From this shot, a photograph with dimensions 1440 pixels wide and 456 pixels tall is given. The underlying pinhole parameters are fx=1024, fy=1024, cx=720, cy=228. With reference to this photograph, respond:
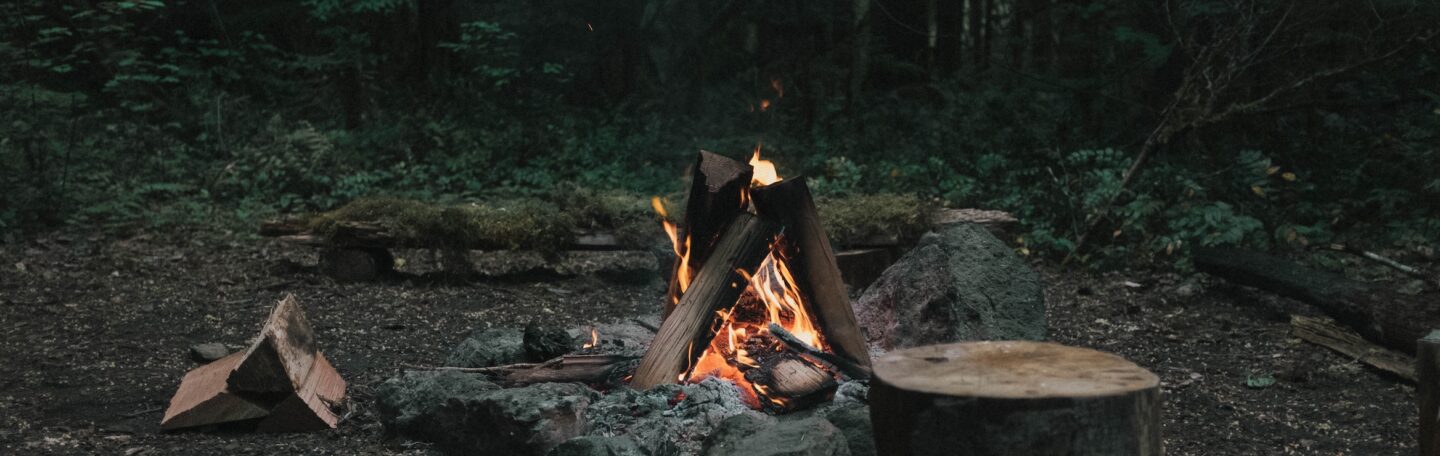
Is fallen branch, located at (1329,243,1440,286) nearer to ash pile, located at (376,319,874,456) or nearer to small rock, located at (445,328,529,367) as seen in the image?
ash pile, located at (376,319,874,456)

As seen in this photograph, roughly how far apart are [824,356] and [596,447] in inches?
44.7

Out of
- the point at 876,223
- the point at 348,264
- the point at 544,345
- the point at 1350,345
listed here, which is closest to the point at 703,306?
the point at 544,345

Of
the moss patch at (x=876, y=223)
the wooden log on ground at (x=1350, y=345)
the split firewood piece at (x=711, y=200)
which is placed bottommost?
the wooden log on ground at (x=1350, y=345)

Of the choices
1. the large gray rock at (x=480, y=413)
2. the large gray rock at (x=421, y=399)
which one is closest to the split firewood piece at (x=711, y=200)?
the large gray rock at (x=480, y=413)

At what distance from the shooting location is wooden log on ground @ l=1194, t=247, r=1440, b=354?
5309mm

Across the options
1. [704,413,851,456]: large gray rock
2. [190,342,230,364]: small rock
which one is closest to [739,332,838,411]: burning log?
[704,413,851,456]: large gray rock

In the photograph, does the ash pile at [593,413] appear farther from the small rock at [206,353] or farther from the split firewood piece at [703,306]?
the small rock at [206,353]

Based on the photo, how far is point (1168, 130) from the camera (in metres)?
8.41

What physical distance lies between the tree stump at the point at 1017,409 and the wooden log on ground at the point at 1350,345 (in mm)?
3299

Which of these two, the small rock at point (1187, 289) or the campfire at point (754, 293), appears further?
the small rock at point (1187, 289)

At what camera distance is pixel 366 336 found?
6.08m

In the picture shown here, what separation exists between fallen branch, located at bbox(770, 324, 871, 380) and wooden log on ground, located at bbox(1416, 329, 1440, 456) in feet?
6.15

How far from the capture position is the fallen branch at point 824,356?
415 cm

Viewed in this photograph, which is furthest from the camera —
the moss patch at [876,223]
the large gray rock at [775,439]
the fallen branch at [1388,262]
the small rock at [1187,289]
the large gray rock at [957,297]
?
the small rock at [1187,289]
